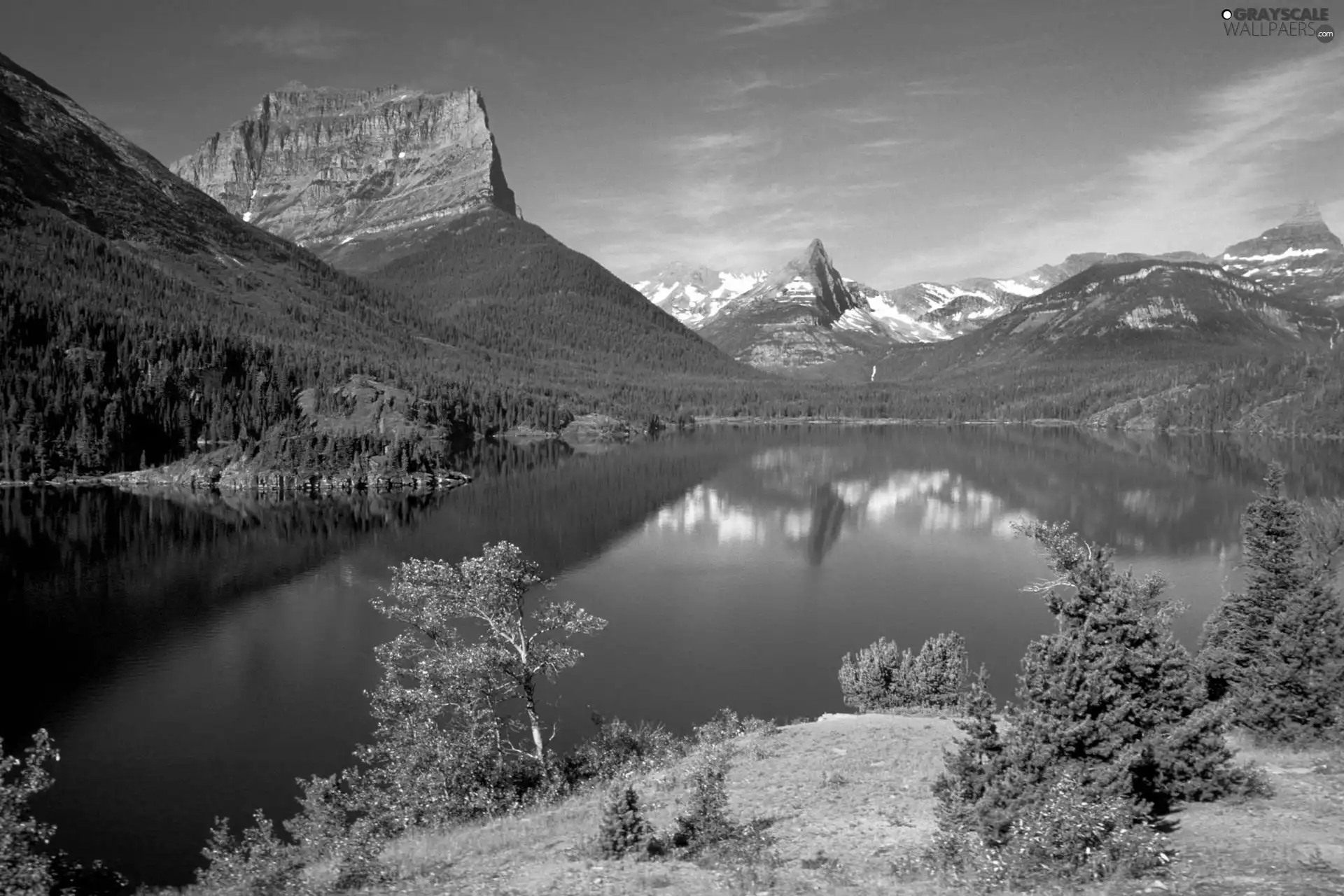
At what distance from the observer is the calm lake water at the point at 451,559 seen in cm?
4262

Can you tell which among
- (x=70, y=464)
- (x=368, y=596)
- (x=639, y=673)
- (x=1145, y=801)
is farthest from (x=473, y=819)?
(x=70, y=464)

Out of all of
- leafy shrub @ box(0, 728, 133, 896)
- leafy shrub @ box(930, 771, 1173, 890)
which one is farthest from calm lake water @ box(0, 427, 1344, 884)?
leafy shrub @ box(930, 771, 1173, 890)

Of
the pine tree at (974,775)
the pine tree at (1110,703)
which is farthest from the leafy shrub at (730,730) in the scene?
the pine tree at (1110,703)

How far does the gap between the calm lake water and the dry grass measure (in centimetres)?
1517

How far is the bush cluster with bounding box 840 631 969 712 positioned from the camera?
145 ft

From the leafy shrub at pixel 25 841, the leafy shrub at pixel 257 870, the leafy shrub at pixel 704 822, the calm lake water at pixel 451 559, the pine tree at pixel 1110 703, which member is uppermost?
the pine tree at pixel 1110 703

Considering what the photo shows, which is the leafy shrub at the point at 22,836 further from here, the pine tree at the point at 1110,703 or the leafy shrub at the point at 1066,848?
the pine tree at the point at 1110,703

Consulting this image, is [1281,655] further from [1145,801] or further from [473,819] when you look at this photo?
[473,819]

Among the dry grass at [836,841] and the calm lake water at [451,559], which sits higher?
the dry grass at [836,841]

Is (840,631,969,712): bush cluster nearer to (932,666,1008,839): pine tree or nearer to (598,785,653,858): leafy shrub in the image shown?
(932,666,1008,839): pine tree

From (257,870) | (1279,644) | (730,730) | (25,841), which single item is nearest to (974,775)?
A: (1279,644)

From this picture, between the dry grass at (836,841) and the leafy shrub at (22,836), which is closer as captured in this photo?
the dry grass at (836,841)

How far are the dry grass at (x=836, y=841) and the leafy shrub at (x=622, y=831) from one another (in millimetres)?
358

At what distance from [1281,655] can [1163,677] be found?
25.9 feet
